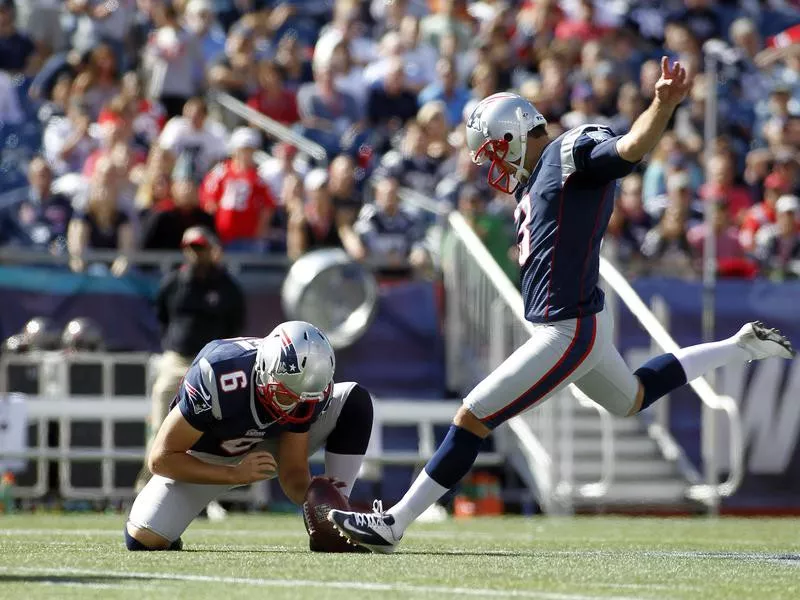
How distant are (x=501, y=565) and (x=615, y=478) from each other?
604 centimetres

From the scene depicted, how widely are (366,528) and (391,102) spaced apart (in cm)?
924

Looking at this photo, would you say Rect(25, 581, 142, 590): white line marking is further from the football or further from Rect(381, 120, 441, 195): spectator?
Rect(381, 120, 441, 195): spectator

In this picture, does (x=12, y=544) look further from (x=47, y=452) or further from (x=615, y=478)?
(x=615, y=478)

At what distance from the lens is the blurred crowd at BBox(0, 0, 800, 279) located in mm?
13523

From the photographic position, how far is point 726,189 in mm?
15180

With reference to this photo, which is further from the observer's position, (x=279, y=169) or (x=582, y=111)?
(x=582, y=111)

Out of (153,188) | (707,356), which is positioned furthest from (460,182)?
(707,356)

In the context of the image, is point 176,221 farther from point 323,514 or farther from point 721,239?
point 323,514

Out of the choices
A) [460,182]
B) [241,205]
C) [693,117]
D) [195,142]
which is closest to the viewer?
[241,205]

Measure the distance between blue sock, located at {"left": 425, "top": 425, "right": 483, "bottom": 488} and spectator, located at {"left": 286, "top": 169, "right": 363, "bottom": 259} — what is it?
19.5 ft

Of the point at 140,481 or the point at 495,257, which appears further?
the point at 495,257

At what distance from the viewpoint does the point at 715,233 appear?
46.1 ft

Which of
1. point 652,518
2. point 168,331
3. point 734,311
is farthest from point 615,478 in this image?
point 168,331

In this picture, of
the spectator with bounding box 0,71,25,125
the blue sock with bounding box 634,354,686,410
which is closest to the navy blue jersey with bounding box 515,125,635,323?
the blue sock with bounding box 634,354,686,410
